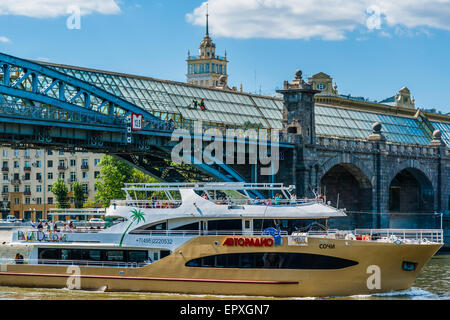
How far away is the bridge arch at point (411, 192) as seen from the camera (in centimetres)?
9950

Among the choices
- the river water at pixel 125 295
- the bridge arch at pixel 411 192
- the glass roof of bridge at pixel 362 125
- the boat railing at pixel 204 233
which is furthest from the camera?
the bridge arch at pixel 411 192

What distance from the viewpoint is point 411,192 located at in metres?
102

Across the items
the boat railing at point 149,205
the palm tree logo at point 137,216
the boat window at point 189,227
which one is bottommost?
the boat window at point 189,227

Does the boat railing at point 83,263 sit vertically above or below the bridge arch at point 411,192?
below

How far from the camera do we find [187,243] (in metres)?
42.3

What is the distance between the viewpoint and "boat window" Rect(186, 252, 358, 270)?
41125 millimetres

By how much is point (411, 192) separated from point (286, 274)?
64176mm

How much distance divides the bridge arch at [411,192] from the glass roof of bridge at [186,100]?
18322 millimetres

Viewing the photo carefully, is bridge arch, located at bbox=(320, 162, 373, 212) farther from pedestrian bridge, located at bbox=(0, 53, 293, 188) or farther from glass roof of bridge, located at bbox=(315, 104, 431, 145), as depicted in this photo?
pedestrian bridge, located at bbox=(0, 53, 293, 188)

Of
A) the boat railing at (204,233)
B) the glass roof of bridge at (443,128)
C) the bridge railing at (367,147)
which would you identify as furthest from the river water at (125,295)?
the glass roof of bridge at (443,128)

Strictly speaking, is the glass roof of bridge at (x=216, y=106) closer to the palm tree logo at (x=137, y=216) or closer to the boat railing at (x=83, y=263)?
the boat railing at (x=83, y=263)

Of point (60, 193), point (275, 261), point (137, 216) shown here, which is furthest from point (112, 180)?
point (275, 261)

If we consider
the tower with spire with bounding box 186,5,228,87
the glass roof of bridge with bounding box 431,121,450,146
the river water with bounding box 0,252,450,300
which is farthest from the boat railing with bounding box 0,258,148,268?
the tower with spire with bounding box 186,5,228,87
